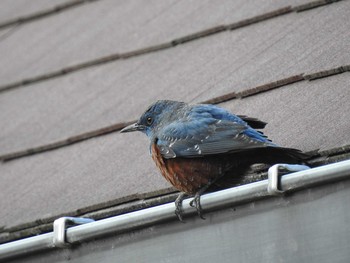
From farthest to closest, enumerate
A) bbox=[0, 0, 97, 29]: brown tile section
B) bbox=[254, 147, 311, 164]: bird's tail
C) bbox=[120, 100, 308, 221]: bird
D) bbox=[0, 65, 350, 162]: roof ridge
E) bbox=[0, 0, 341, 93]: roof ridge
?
bbox=[0, 0, 97, 29]: brown tile section < bbox=[0, 0, 341, 93]: roof ridge < bbox=[0, 65, 350, 162]: roof ridge < bbox=[120, 100, 308, 221]: bird < bbox=[254, 147, 311, 164]: bird's tail

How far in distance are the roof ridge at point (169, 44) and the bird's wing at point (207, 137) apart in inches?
30.3

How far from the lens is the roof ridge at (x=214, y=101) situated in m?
3.54

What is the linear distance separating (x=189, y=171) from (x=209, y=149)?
146 millimetres

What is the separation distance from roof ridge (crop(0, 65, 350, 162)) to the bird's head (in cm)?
17

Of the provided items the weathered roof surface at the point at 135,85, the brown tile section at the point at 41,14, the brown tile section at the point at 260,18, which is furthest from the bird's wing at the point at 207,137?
the brown tile section at the point at 41,14

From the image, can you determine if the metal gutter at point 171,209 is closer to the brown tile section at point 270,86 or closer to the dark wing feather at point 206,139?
the dark wing feather at point 206,139

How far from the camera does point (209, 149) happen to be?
3.42 m

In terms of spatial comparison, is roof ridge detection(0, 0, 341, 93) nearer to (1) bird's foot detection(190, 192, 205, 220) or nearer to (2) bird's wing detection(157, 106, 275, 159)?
(2) bird's wing detection(157, 106, 275, 159)

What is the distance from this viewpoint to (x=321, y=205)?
8.69 ft

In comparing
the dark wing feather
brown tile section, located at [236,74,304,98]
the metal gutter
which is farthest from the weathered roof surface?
the metal gutter

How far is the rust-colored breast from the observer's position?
3428 millimetres

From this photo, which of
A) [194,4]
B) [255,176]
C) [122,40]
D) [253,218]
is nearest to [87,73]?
[122,40]

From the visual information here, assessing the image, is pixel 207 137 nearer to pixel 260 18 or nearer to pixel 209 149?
pixel 209 149

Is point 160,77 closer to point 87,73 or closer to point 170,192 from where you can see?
point 87,73
